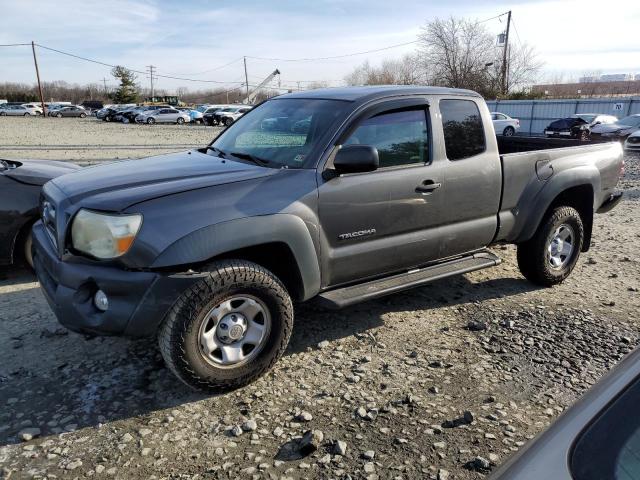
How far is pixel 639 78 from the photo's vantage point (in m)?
93.2

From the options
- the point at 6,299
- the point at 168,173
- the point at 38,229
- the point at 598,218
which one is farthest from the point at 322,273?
the point at 598,218

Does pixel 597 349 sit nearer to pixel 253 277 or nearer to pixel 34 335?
pixel 253 277

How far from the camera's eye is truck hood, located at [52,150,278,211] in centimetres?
297

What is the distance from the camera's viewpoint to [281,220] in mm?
3156

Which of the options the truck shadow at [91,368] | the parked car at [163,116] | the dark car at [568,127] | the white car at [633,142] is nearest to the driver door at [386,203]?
the truck shadow at [91,368]

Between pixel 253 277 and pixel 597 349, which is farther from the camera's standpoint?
pixel 597 349

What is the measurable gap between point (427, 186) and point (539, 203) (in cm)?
142

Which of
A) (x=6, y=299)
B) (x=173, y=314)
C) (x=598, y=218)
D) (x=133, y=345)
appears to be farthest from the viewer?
(x=598, y=218)

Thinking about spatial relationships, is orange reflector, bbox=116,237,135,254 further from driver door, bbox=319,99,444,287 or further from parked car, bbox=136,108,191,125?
parked car, bbox=136,108,191,125

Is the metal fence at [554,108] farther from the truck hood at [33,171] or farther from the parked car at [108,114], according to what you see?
the parked car at [108,114]

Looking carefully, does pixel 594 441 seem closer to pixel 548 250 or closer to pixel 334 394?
pixel 334 394

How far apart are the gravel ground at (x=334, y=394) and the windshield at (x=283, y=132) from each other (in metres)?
1.42

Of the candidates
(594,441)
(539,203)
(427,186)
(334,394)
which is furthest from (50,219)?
(539,203)

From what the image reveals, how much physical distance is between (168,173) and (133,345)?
52.1 inches
